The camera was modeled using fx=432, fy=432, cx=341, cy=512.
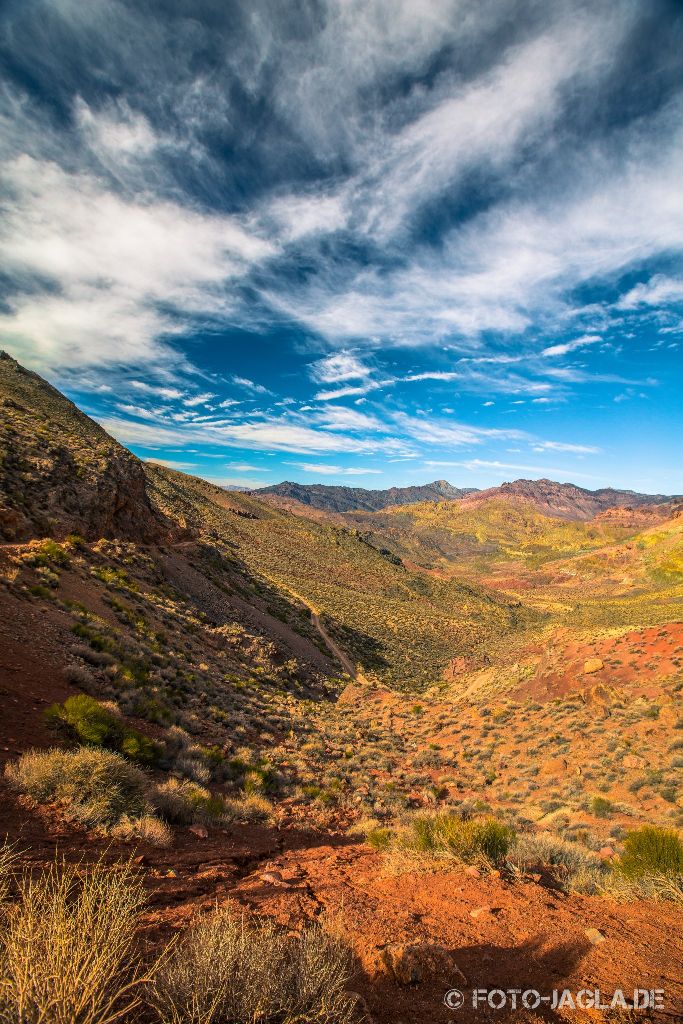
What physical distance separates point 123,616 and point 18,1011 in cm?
1640

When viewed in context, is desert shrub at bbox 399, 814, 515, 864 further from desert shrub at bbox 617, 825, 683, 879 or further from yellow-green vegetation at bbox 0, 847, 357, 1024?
yellow-green vegetation at bbox 0, 847, 357, 1024

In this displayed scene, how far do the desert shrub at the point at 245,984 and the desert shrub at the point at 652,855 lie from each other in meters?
5.38

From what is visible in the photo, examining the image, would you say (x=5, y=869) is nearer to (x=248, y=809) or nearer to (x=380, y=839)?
(x=248, y=809)

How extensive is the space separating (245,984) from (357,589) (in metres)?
A: 59.3

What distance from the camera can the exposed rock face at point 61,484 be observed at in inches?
811

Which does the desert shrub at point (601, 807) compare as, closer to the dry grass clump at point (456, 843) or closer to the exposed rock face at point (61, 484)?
the dry grass clump at point (456, 843)

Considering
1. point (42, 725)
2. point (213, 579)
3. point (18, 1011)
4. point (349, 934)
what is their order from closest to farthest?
point (18, 1011), point (349, 934), point (42, 725), point (213, 579)

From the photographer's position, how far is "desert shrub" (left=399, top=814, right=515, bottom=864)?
679cm

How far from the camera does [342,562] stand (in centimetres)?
7062

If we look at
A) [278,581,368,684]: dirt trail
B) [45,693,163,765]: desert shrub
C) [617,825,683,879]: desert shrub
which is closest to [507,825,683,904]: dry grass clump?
[617,825,683,879]: desert shrub

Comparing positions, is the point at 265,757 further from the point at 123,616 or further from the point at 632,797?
the point at 632,797

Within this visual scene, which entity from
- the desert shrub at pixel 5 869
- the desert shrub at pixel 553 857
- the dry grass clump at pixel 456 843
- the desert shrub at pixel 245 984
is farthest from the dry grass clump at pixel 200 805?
the desert shrub at pixel 553 857

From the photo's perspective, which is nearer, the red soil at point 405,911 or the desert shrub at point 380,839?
the red soil at point 405,911

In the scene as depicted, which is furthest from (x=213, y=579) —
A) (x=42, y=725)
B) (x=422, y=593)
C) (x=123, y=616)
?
(x=422, y=593)
